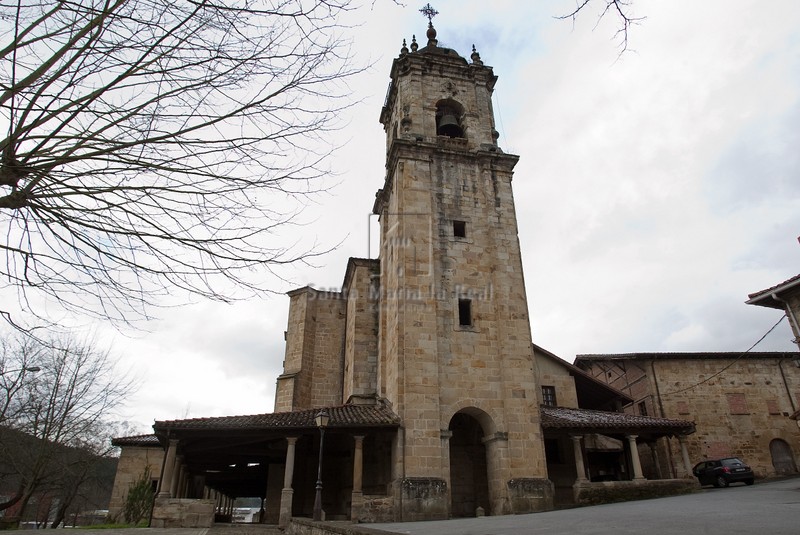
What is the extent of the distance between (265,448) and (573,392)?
42.7 feet

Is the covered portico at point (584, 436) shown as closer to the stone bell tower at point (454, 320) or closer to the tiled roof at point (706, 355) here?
the stone bell tower at point (454, 320)

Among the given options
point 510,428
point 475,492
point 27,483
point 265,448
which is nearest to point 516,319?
point 510,428

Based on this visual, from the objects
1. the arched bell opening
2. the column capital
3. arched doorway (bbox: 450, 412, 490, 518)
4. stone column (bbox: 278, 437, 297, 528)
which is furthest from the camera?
the arched bell opening

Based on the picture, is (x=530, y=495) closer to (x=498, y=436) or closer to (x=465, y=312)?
(x=498, y=436)

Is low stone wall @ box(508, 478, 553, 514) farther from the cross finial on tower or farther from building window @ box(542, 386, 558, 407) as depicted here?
the cross finial on tower

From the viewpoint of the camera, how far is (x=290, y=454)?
14.6 m

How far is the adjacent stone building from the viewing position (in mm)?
22812

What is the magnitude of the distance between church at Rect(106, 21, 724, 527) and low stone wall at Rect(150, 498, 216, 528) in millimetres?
33

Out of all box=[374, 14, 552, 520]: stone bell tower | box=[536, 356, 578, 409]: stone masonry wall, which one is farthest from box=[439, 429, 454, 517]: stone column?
box=[536, 356, 578, 409]: stone masonry wall

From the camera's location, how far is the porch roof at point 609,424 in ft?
52.9

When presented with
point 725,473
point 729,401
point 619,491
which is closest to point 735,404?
point 729,401

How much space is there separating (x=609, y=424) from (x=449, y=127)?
42.8 feet

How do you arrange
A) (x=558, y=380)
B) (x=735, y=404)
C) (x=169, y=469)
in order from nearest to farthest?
(x=169, y=469), (x=558, y=380), (x=735, y=404)

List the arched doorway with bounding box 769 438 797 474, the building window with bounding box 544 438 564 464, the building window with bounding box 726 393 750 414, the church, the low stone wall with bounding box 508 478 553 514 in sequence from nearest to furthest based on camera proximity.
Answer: the low stone wall with bounding box 508 478 553 514, the church, the building window with bounding box 544 438 564 464, the arched doorway with bounding box 769 438 797 474, the building window with bounding box 726 393 750 414
